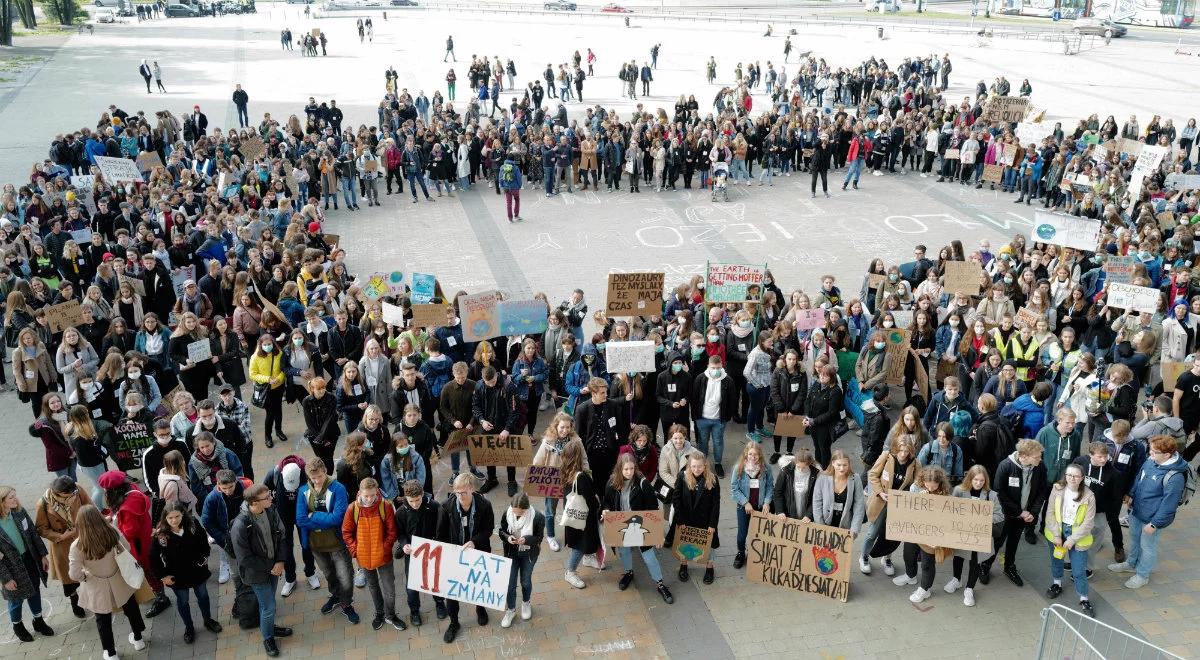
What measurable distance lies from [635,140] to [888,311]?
13.6 m

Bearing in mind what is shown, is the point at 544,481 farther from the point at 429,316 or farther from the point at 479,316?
the point at 429,316

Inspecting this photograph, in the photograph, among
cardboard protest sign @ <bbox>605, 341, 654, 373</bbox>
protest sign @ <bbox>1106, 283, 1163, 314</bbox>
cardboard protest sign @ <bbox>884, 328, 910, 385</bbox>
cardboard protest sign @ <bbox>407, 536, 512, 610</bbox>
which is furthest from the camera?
protest sign @ <bbox>1106, 283, 1163, 314</bbox>

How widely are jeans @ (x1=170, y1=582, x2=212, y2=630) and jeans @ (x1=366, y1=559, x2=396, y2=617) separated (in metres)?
1.44

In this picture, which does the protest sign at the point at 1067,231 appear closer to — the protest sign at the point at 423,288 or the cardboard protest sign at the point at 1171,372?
the cardboard protest sign at the point at 1171,372

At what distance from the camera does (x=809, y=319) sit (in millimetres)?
11914

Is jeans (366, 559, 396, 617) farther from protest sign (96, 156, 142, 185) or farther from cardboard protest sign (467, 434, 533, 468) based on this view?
protest sign (96, 156, 142, 185)

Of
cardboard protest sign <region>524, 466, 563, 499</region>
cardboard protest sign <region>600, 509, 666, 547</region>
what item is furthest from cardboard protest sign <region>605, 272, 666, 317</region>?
cardboard protest sign <region>600, 509, 666, 547</region>

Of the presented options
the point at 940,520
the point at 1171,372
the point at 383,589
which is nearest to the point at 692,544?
the point at 940,520

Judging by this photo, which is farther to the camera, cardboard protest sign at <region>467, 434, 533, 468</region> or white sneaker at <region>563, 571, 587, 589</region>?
cardboard protest sign at <region>467, 434, 533, 468</region>

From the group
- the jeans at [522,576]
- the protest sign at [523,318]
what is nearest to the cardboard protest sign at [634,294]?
the protest sign at [523,318]

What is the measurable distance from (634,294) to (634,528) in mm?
5501

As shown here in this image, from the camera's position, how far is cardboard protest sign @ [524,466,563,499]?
29.9ft

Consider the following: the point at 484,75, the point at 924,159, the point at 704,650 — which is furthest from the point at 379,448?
the point at 484,75

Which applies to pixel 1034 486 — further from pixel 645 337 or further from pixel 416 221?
pixel 416 221
